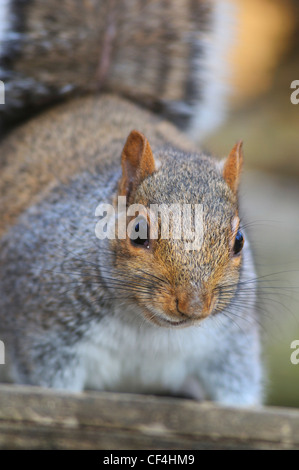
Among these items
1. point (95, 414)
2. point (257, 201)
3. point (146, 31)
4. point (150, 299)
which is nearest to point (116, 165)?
point (150, 299)

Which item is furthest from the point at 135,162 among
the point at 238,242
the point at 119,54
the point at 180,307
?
the point at 119,54

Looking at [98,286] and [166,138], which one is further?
[166,138]

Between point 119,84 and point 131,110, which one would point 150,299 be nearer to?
point 131,110

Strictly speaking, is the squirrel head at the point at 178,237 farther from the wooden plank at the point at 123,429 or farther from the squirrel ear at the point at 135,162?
the wooden plank at the point at 123,429

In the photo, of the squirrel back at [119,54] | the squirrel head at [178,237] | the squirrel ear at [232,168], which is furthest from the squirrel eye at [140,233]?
the squirrel back at [119,54]

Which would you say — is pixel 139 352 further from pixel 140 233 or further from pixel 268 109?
pixel 268 109

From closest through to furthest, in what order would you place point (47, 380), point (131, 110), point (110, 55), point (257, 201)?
point (47, 380) → point (131, 110) → point (110, 55) → point (257, 201)
